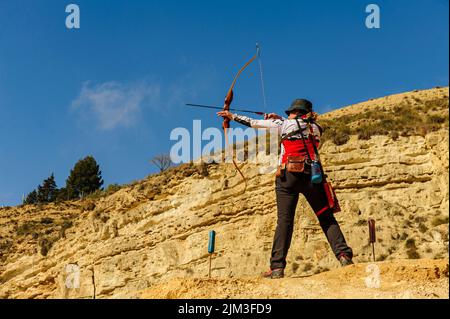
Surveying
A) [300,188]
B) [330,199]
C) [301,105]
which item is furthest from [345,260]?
[301,105]

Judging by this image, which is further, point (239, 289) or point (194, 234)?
point (194, 234)

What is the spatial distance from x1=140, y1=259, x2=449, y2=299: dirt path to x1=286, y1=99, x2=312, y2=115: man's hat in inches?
80.1

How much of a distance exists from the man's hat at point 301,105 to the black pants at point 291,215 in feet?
2.88

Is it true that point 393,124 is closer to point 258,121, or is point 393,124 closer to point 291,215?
point 258,121

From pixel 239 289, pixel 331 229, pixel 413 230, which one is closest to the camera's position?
pixel 239 289

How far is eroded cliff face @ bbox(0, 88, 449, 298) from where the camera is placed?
18.0 m

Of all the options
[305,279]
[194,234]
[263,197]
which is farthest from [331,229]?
[194,234]

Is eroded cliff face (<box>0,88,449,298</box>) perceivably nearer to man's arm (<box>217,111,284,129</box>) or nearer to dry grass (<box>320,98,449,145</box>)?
dry grass (<box>320,98,449,145</box>)

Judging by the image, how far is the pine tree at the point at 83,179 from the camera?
2510 inches

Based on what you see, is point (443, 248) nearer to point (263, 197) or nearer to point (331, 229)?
point (263, 197)

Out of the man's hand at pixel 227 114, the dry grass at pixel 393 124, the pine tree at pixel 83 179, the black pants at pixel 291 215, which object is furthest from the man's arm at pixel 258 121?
the pine tree at pixel 83 179

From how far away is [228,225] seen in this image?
21828mm

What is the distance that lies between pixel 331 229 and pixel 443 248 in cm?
980

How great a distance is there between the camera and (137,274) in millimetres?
22859
